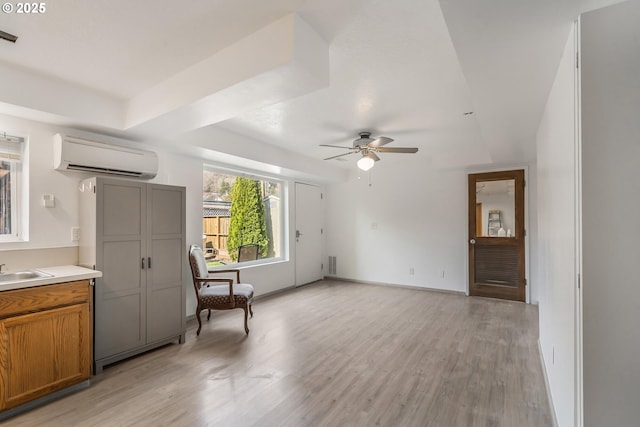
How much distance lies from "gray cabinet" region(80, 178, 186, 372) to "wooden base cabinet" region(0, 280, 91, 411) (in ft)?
0.74

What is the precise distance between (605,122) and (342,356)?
2666 mm

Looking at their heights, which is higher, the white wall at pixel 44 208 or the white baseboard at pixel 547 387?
the white wall at pixel 44 208

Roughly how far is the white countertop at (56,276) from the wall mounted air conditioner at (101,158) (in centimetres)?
91

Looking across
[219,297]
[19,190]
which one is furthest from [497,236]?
[19,190]

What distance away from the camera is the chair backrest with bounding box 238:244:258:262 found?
5.03 metres

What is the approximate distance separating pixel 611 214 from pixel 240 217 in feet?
15.1

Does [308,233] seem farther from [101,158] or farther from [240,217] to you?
[101,158]

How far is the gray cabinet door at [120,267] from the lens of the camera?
2.71 meters

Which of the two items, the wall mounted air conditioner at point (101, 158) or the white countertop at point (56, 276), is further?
the wall mounted air conditioner at point (101, 158)

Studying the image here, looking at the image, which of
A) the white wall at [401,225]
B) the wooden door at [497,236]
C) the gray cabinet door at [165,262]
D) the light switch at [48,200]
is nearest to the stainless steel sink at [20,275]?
the light switch at [48,200]

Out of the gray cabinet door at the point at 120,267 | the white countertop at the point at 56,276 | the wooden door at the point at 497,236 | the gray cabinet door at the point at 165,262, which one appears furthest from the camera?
the wooden door at the point at 497,236

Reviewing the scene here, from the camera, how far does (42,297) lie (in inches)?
88.4

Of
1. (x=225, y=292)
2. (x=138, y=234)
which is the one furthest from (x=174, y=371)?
(x=138, y=234)

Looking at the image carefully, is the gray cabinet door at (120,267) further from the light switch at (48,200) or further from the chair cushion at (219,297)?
the chair cushion at (219,297)
